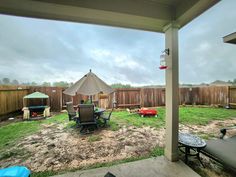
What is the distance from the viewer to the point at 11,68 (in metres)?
7.56

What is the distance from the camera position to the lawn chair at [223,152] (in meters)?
2.24

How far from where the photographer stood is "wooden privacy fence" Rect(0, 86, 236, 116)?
7333 mm

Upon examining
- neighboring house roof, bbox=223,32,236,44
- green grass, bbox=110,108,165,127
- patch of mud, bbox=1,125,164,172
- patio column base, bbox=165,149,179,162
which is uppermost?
neighboring house roof, bbox=223,32,236,44

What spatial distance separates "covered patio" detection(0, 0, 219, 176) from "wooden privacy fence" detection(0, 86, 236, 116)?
6.52 m

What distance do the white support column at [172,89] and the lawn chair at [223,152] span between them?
2.61 ft

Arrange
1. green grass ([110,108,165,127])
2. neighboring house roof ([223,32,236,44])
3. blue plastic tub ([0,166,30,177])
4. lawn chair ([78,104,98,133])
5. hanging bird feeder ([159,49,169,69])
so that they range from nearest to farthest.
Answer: blue plastic tub ([0,166,30,177]), hanging bird feeder ([159,49,169,69]), neighboring house roof ([223,32,236,44]), lawn chair ([78,104,98,133]), green grass ([110,108,165,127])

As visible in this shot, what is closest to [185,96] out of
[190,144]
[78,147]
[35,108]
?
[190,144]

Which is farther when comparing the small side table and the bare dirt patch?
the bare dirt patch

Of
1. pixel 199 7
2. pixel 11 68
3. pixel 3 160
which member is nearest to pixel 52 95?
pixel 11 68

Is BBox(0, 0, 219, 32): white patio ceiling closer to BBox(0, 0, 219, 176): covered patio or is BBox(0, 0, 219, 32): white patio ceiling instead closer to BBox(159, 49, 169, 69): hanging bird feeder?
BBox(0, 0, 219, 176): covered patio

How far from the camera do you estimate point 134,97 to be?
9.29 m

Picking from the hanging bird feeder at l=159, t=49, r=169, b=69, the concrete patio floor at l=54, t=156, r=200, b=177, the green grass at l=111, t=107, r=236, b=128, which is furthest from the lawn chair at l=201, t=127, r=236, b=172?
the green grass at l=111, t=107, r=236, b=128

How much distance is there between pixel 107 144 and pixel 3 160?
2492mm

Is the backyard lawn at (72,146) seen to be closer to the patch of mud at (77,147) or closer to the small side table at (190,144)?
the patch of mud at (77,147)
